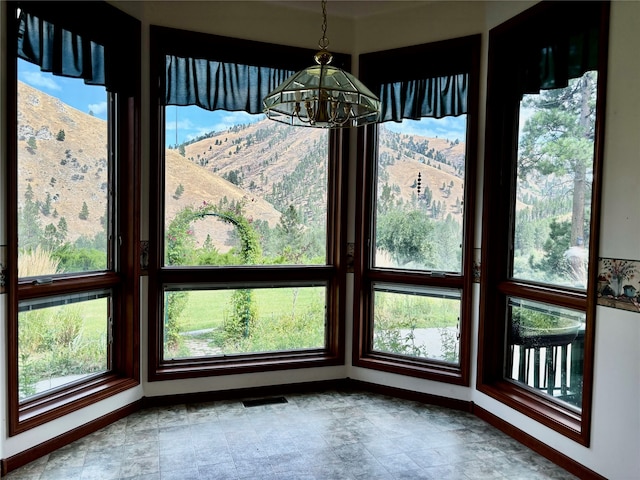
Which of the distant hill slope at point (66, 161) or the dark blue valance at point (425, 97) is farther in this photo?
the dark blue valance at point (425, 97)

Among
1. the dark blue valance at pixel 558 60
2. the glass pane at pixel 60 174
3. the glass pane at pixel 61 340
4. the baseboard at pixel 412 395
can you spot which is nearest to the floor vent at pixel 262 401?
the baseboard at pixel 412 395

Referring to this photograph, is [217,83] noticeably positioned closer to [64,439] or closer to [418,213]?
[418,213]

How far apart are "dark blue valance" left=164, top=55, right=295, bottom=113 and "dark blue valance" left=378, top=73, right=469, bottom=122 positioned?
85cm

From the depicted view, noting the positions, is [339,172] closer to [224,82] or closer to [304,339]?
[224,82]

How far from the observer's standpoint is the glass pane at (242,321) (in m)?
3.44

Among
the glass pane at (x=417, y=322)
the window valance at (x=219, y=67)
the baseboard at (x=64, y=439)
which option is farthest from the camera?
the glass pane at (x=417, y=322)

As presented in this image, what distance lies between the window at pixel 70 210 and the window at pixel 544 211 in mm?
2481

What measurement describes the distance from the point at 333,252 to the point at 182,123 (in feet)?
4.99

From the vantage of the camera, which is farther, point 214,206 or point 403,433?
point 214,206

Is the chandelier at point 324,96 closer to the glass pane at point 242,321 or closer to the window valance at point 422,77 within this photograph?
the window valance at point 422,77

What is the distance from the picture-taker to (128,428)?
2.96 metres

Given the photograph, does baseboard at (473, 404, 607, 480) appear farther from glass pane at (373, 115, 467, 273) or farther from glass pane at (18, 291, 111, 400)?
glass pane at (18, 291, 111, 400)

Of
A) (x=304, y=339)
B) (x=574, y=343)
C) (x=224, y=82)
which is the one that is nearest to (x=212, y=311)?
(x=304, y=339)

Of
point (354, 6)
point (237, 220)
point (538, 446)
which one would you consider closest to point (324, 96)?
point (237, 220)
